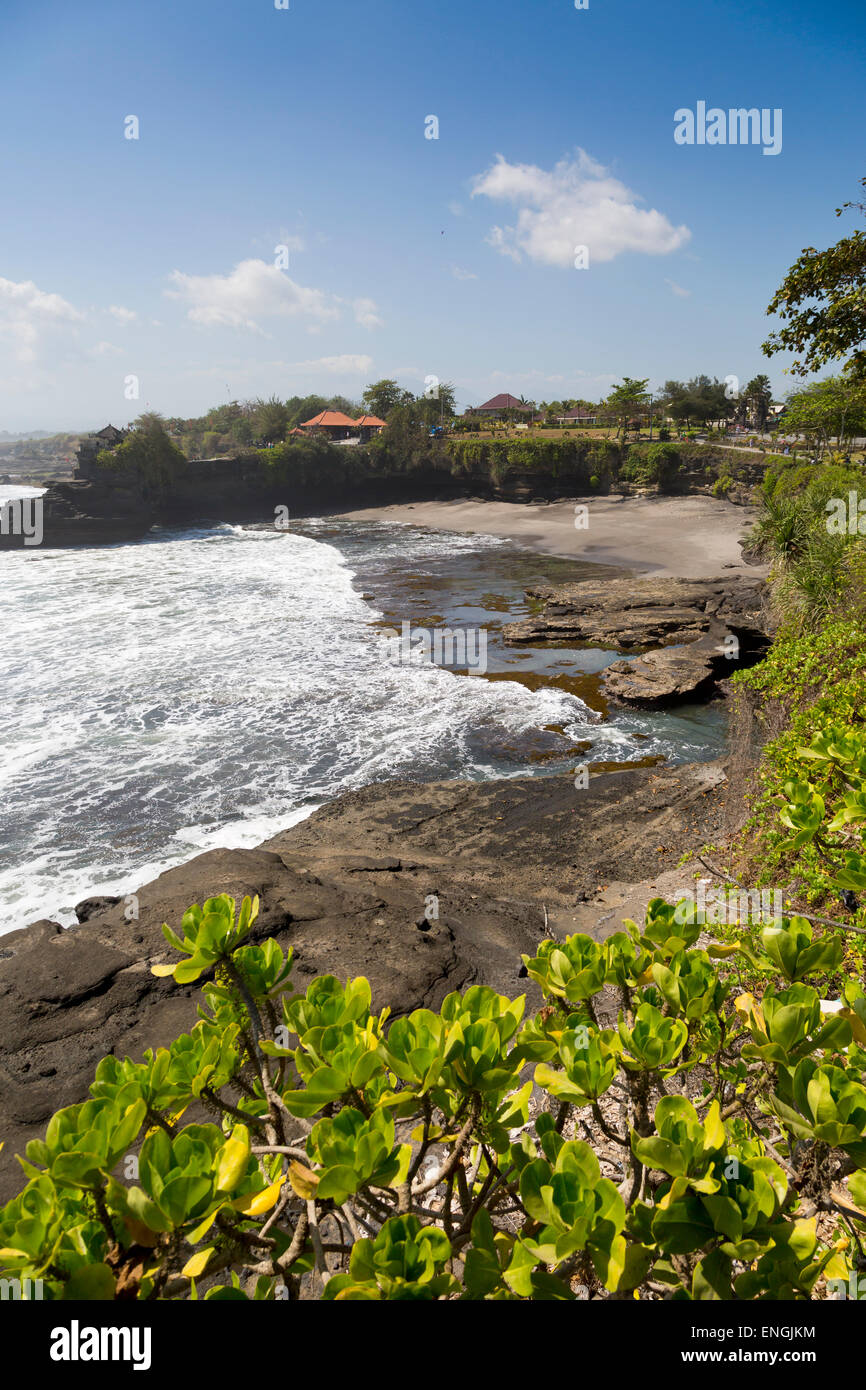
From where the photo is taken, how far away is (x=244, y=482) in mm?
61719

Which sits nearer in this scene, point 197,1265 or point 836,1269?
point 197,1265

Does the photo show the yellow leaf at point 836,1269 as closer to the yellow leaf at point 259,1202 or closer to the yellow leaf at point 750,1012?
the yellow leaf at point 750,1012

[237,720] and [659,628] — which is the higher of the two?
[659,628]

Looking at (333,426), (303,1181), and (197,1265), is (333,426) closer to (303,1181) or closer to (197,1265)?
(303,1181)

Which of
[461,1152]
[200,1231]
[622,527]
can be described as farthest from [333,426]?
[200,1231]

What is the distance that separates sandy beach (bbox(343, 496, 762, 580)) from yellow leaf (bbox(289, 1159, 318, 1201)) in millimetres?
28657

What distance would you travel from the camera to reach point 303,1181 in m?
1.37

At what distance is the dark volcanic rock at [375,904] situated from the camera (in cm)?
559

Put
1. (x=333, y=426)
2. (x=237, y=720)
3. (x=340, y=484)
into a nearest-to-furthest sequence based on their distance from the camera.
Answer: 1. (x=237, y=720)
2. (x=340, y=484)
3. (x=333, y=426)

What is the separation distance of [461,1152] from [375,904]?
608cm

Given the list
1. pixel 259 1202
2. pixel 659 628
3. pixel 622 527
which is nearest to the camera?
pixel 259 1202

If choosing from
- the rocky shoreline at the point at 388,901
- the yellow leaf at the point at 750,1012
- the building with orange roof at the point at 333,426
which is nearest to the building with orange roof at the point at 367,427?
the building with orange roof at the point at 333,426

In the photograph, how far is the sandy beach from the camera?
3228 cm
